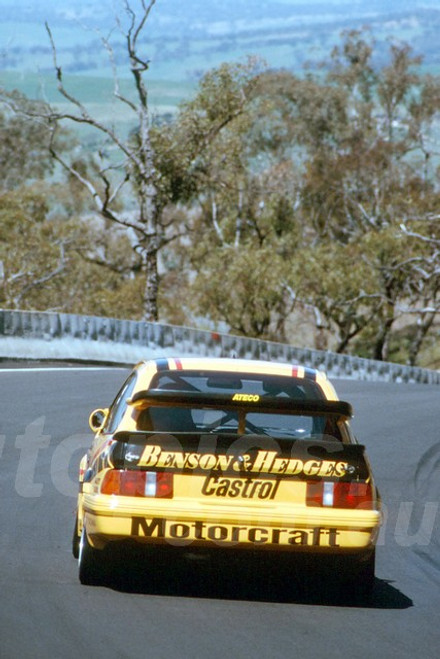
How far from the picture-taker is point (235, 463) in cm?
635

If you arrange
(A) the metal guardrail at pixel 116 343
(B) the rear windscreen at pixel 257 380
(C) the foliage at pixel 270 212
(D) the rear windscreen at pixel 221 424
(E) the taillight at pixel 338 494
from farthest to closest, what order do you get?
(C) the foliage at pixel 270 212 → (A) the metal guardrail at pixel 116 343 → (B) the rear windscreen at pixel 257 380 → (D) the rear windscreen at pixel 221 424 → (E) the taillight at pixel 338 494

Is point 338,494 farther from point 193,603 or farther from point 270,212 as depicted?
point 270,212

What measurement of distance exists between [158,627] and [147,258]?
39.1 metres

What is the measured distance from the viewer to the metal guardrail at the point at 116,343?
24.9m

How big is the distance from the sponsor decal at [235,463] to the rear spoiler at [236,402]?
26 centimetres

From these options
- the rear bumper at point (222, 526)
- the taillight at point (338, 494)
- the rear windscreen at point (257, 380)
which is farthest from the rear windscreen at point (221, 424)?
the rear bumper at point (222, 526)

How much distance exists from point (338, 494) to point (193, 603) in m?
0.94

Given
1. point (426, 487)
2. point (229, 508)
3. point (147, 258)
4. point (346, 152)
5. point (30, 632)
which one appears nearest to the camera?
point (30, 632)

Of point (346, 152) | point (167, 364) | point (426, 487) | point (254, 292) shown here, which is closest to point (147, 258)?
point (254, 292)

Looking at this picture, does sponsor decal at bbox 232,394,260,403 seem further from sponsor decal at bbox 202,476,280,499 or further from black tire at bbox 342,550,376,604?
black tire at bbox 342,550,376,604

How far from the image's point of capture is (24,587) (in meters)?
6.54

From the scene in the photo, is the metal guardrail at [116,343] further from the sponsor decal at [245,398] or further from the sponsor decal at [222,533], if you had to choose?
the sponsor decal at [222,533]

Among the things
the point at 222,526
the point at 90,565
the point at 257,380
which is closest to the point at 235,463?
the point at 222,526

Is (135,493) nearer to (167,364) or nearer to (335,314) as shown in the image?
(167,364)
